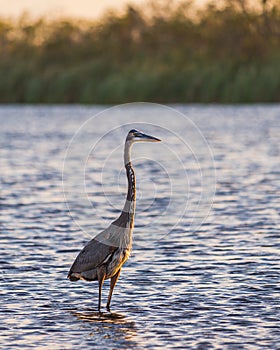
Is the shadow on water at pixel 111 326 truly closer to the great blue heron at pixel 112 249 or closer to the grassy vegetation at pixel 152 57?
the great blue heron at pixel 112 249

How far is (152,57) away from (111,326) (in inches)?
1888

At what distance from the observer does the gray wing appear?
9.23 meters

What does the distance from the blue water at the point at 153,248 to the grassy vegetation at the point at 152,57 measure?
1654 centimetres

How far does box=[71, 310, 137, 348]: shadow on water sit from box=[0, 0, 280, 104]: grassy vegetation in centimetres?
3410

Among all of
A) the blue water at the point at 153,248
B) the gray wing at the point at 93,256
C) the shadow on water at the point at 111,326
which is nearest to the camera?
the shadow on water at the point at 111,326

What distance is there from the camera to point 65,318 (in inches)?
360

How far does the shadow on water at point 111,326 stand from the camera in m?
8.56

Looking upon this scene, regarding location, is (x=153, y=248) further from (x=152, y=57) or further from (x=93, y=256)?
(x=152, y=57)

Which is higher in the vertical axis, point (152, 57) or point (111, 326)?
point (152, 57)

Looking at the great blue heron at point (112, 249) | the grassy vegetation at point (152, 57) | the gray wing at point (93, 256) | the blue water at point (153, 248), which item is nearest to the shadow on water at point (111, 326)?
the blue water at point (153, 248)

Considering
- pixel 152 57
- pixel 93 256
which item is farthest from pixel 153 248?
pixel 152 57

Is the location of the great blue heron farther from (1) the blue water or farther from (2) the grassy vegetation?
(2) the grassy vegetation

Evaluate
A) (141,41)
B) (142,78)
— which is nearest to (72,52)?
(141,41)

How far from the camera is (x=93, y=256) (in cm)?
926
